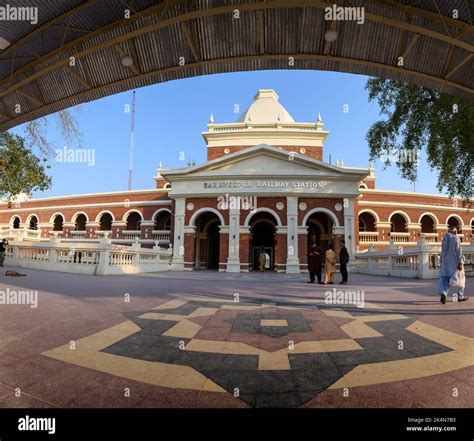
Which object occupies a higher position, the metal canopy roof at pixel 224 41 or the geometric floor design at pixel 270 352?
the metal canopy roof at pixel 224 41

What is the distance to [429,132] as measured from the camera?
14000 mm

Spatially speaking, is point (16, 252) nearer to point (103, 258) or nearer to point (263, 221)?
point (103, 258)

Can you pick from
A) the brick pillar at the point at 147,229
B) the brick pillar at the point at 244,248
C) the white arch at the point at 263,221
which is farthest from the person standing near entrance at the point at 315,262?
the brick pillar at the point at 147,229

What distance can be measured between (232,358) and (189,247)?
20656 millimetres

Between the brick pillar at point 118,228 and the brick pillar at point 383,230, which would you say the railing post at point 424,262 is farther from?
the brick pillar at point 118,228

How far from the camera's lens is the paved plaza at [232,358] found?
209 centimetres

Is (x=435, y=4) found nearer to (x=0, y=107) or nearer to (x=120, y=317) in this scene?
(x=120, y=317)

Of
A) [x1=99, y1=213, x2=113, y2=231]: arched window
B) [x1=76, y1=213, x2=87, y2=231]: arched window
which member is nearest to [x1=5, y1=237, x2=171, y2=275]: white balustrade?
[x1=99, y1=213, x2=113, y2=231]: arched window

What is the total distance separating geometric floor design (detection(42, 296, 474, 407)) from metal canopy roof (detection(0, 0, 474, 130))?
15.5 ft

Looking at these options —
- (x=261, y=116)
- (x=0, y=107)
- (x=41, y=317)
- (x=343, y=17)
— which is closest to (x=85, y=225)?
(x=261, y=116)

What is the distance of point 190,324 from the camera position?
13.5 ft

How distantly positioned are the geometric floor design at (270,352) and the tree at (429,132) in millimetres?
11657

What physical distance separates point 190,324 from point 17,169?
17.2 metres

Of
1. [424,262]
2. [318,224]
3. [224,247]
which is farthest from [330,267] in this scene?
[318,224]
